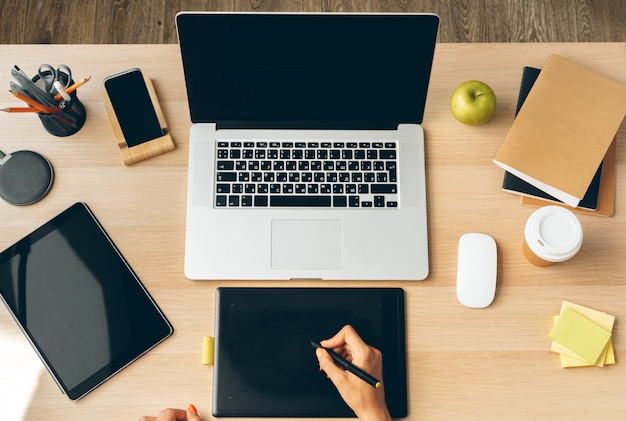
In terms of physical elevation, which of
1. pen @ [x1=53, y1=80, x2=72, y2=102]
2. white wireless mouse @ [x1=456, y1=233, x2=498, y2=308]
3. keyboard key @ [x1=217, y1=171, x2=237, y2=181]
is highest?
pen @ [x1=53, y1=80, x2=72, y2=102]

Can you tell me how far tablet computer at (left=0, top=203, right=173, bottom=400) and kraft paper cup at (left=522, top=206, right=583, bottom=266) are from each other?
0.67m

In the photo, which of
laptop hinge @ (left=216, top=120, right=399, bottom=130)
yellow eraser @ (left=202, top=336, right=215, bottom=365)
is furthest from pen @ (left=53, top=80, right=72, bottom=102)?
yellow eraser @ (left=202, top=336, right=215, bottom=365)

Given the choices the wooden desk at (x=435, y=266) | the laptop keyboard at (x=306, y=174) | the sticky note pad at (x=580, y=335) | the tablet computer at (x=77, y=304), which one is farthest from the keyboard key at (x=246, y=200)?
the sticky note pad at (x=580, y=335)

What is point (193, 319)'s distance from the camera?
1.02 metres

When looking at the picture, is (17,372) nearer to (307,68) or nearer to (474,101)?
(307,68)

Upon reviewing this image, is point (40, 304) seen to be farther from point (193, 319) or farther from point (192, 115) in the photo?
point (192, 115)

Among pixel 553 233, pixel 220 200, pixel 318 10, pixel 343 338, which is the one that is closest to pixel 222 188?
pixel 220 200

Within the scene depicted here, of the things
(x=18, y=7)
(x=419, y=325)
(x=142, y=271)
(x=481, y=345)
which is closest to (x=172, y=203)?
(x=142, y=271)

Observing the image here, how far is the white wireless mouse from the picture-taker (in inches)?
39.8

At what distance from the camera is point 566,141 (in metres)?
1.05

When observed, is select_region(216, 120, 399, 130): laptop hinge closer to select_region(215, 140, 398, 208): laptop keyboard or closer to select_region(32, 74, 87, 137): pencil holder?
select_region(215, 140, 398, 208): laptop keyboard

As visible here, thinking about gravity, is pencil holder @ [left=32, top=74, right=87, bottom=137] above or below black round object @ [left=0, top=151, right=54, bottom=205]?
above

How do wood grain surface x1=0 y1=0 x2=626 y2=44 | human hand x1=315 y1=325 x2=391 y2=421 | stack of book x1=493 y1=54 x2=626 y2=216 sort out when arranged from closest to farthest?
human hand x1=315 y1=325 x2=391 y2=421 → stack of book x1=493 y1=54 x2=626 y2=216 → wood grain surface x1=0 y1=0 x2=626 y2=44

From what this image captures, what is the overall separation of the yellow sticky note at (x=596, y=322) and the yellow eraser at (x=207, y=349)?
613mm
